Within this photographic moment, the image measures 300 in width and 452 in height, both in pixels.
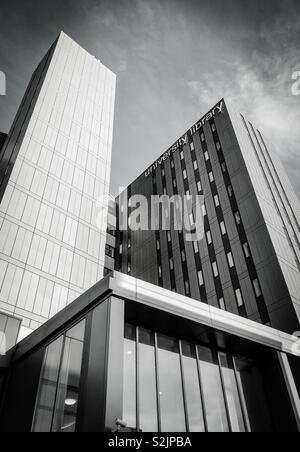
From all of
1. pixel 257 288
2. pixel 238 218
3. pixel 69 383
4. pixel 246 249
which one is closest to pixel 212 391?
pixel 69 383

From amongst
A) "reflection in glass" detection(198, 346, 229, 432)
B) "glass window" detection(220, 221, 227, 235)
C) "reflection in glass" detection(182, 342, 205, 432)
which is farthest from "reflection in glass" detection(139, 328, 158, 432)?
"glass window" detection(220, 221, 227, 235)

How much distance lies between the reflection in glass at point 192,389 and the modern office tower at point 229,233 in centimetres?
1958

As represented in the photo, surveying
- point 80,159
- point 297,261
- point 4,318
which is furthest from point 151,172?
point 4,318

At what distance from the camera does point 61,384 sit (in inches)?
508

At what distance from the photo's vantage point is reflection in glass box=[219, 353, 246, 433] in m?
13.6

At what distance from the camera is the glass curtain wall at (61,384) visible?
38.7 feet

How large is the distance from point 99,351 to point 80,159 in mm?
28567

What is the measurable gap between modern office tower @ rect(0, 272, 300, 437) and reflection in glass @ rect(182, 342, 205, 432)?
4cm

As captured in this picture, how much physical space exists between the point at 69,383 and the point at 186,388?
429 cm

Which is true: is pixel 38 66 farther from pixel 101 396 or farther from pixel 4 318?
pixel 101 396

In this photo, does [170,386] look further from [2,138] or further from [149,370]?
[2,138]

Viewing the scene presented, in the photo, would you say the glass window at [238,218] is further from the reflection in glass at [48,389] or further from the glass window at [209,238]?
the reflection in glass at [48,389]

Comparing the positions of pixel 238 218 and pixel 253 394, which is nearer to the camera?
pixel 253 394
